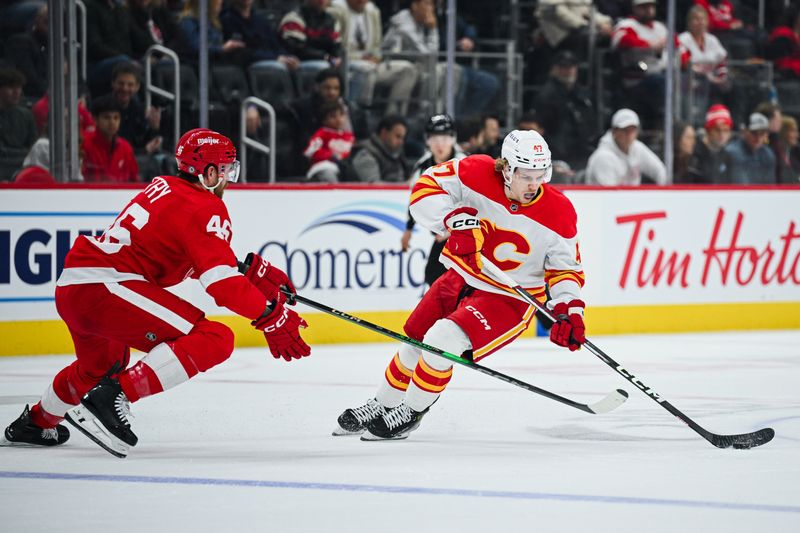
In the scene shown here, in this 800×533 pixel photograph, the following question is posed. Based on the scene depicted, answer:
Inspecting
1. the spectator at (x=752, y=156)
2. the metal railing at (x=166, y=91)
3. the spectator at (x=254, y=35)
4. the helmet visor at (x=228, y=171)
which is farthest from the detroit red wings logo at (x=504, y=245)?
the spectator at (x=752, y=156)

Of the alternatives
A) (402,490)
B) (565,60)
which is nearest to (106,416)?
(402,490)

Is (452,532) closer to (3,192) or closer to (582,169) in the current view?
(3,192)

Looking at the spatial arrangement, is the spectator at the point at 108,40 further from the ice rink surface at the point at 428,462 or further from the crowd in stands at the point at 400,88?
the ice rink surface at the point at 428,462

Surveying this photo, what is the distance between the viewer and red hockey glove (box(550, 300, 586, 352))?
4.27m

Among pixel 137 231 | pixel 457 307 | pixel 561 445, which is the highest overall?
pixel 137 231

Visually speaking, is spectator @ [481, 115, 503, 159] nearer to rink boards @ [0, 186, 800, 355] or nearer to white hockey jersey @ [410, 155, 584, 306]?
rink boards @ [0, 186, 800, 355]

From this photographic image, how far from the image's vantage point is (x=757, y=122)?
8.95 m

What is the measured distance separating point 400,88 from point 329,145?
649 millimetres

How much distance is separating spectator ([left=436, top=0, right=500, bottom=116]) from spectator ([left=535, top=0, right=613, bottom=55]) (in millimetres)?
559

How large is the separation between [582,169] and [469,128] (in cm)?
90

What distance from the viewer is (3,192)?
21.3 ft

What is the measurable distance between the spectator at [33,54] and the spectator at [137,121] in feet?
1.59

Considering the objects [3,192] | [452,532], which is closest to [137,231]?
[452,532]

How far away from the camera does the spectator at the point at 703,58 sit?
8.80m
